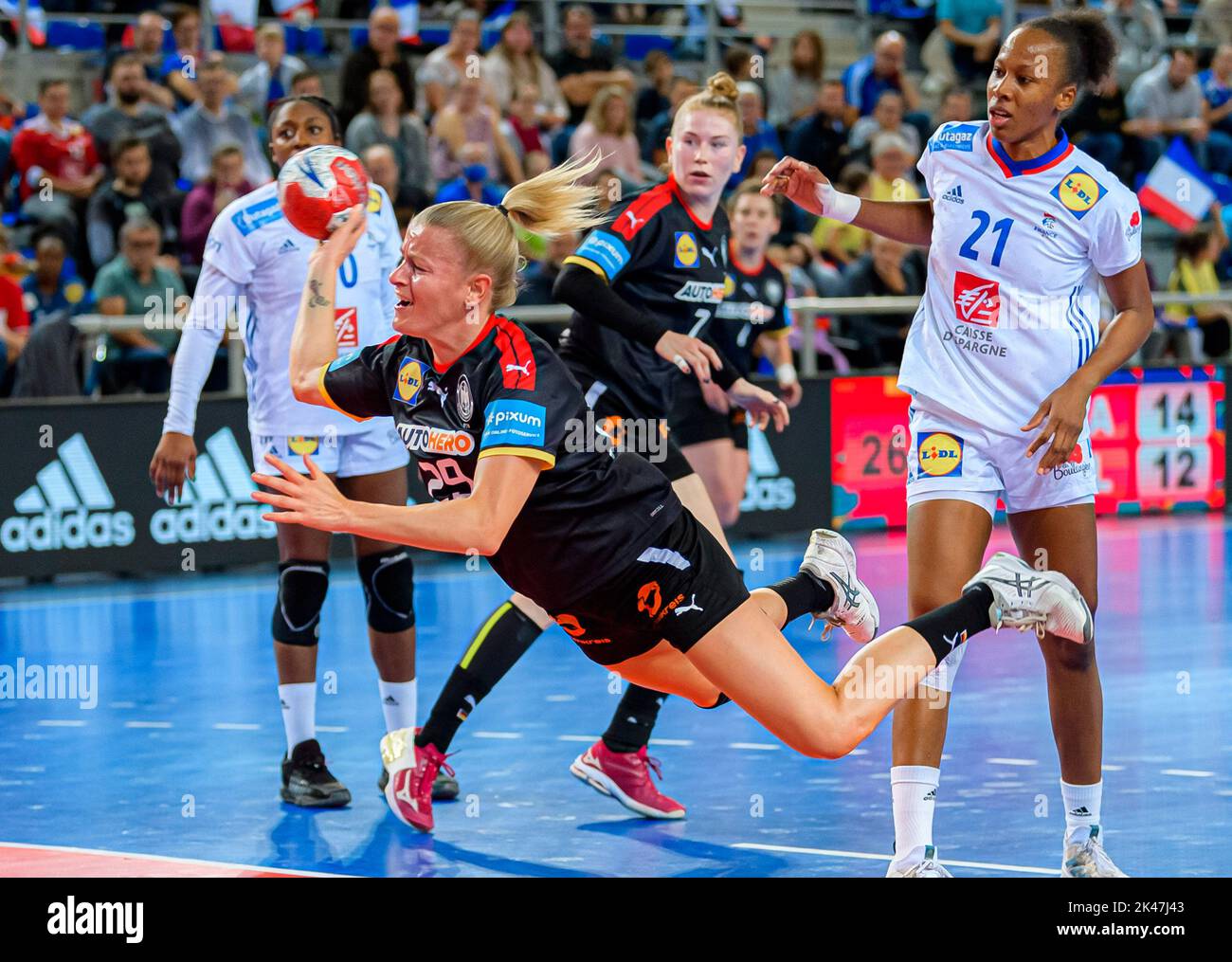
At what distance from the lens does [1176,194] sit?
16.7 meters

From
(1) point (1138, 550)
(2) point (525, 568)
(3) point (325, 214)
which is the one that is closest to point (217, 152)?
(1) point (1138, 550)

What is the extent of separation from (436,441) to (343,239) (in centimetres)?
79

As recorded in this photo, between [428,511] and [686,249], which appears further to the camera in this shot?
[686,249]

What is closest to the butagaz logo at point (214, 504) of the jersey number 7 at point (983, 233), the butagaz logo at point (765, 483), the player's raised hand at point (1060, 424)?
the butagaz logo at point (765, 483)

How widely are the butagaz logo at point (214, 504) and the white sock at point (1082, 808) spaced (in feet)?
23.3

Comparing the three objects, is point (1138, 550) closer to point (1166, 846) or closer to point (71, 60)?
point (1166, 846)

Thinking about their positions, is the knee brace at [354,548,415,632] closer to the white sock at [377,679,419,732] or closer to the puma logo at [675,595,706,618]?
the white sock at [377,679,419,732]

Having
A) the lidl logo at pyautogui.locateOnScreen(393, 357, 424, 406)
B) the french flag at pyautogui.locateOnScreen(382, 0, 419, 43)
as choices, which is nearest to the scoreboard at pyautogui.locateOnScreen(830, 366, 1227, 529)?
the french flag at pyautogui.locateOnScreen(382, 0, 419, 43)

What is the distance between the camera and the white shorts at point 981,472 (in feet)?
16.5


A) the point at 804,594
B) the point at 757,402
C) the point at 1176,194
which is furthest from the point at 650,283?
the point at 1176,194

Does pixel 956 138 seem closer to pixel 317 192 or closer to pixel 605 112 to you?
pixel 317 192

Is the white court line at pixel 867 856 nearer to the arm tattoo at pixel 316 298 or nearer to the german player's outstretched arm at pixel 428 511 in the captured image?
the german player's outstretched arm at pixel 428 511

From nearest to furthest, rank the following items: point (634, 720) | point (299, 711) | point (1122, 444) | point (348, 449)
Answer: point (634, 720)
point (299, 711)
point (348, 449)
point (1122, 444)

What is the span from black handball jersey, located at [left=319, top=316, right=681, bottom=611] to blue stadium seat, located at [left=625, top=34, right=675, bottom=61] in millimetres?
13272
